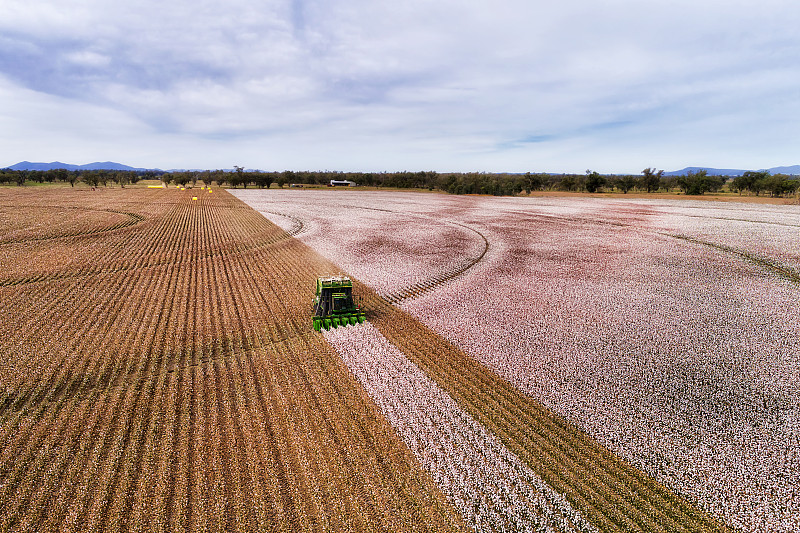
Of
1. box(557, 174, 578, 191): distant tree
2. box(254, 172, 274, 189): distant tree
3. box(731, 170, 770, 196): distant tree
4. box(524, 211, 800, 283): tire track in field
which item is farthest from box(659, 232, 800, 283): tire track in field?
box(254, 172, 274, 189): distant tree

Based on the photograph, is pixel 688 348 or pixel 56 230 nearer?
pixel 688 348

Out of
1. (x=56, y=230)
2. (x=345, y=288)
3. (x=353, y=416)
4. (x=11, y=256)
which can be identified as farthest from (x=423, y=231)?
(x=56, y=230)

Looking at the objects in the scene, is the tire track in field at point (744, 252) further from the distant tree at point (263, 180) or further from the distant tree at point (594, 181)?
the distant tree at point (263, 180)

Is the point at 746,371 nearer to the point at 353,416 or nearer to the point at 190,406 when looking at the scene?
the point at 353,416

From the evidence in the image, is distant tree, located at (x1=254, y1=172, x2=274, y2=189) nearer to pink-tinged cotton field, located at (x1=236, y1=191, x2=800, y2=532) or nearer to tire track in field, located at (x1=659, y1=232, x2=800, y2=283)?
pink-tinged cotton field, located at (x1=236, y1=191, x2=800, y2=532)

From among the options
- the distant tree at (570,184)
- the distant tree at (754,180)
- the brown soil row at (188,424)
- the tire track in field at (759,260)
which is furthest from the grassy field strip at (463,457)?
the distant tree at (754,180)

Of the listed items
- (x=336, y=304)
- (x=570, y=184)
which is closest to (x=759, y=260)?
(x=336, y=304)

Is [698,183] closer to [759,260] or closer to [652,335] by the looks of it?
[759,260]
